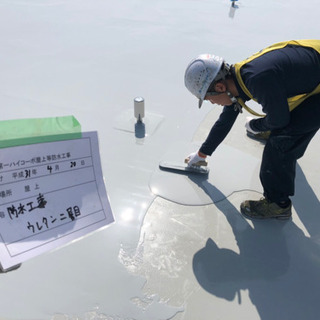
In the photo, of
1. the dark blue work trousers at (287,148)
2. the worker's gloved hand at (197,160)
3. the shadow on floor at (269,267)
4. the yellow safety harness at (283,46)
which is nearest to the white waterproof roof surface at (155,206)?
the shadow on floor at (269,267)

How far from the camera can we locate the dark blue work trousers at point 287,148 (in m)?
1.49

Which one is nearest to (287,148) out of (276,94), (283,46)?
(276,94)

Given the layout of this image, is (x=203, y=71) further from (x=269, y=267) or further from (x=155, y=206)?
(x=269, y=267)

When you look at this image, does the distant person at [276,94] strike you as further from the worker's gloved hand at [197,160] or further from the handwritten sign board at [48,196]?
the handwritten sign board at [48,196]

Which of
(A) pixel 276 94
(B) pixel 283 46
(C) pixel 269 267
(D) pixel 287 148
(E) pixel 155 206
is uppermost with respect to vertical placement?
(B) pixel 283 46

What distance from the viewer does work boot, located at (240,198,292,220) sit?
1.73 m

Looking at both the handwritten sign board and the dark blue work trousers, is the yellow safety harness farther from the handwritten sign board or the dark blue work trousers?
the handwritten sign board

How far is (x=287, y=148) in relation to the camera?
1575 mm

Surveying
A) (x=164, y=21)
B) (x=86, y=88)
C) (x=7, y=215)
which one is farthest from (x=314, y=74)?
(x=164, y=21)

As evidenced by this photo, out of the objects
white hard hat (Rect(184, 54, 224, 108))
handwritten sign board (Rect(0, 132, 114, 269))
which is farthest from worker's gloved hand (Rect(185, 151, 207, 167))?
handwritten sign board (Rect(0, 132, 114, 269))

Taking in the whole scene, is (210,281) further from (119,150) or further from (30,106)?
(30,106)

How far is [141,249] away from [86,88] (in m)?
1.81

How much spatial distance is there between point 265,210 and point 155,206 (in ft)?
2.15

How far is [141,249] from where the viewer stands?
5.12 ft
